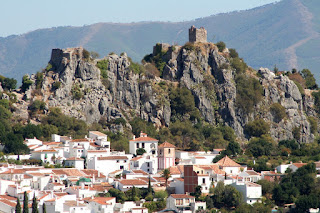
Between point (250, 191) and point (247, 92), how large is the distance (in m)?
40.8

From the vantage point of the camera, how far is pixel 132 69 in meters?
119

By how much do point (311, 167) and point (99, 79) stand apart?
35.6 meters

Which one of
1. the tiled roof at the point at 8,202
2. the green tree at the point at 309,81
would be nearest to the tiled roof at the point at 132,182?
the tiled roof at the point at 8,202

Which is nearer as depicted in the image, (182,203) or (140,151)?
(182,203)

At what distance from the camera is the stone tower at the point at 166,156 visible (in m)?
95.1

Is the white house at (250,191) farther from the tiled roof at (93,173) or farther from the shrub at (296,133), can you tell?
the shrub at (296,133)

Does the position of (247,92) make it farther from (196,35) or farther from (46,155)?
(46,155)

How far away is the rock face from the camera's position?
112 metres

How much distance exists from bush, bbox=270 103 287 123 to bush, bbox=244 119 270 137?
4.04 metres

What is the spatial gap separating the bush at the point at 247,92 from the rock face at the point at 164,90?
29.7 inches

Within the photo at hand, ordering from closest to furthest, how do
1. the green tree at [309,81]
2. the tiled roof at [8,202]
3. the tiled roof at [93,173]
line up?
1. the tiled roof at [8,202]
2. the tiled roof at [93,173]
3. the green tree at [309,81]

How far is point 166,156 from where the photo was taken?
95562mm

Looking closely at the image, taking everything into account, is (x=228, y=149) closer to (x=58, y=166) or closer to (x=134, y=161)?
(x=134, y=161)

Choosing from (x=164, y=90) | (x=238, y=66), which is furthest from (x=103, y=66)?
(x=238, y=66)
